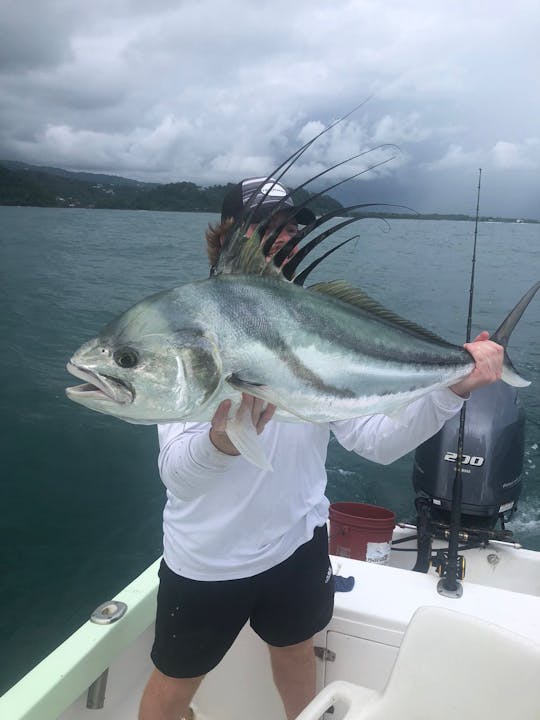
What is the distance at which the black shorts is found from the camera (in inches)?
80.7

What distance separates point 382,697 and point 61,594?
5272 millimetres

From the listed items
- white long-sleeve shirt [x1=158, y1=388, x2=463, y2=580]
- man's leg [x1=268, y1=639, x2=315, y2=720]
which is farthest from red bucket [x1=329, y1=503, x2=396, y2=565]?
white long-sleeve shirt [x1=158, y1=388, x2=463, y2=580]

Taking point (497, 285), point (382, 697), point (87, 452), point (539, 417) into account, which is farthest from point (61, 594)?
point (497, 285)

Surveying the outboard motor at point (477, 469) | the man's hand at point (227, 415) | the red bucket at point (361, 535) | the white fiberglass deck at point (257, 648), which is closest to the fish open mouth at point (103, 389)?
the man's hand at point (227, 415)

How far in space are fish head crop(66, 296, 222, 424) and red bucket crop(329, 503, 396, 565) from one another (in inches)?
87.5

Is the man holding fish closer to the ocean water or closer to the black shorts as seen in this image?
the black shorts

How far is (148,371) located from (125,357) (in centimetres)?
7

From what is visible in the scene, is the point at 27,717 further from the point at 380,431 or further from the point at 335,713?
the point at 380,431

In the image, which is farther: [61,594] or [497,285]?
[497,285]

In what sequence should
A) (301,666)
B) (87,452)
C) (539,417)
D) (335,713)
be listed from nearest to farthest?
1. (301,666)
2. (335,713)
3. (87,452)
4. (539,417)

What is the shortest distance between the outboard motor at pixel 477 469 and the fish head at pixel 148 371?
2.74m

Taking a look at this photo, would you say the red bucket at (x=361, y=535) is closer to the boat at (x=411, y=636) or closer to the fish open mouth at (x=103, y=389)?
the boat at (x=411, y=636)

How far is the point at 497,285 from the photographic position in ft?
75.8

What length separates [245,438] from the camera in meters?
1.54
